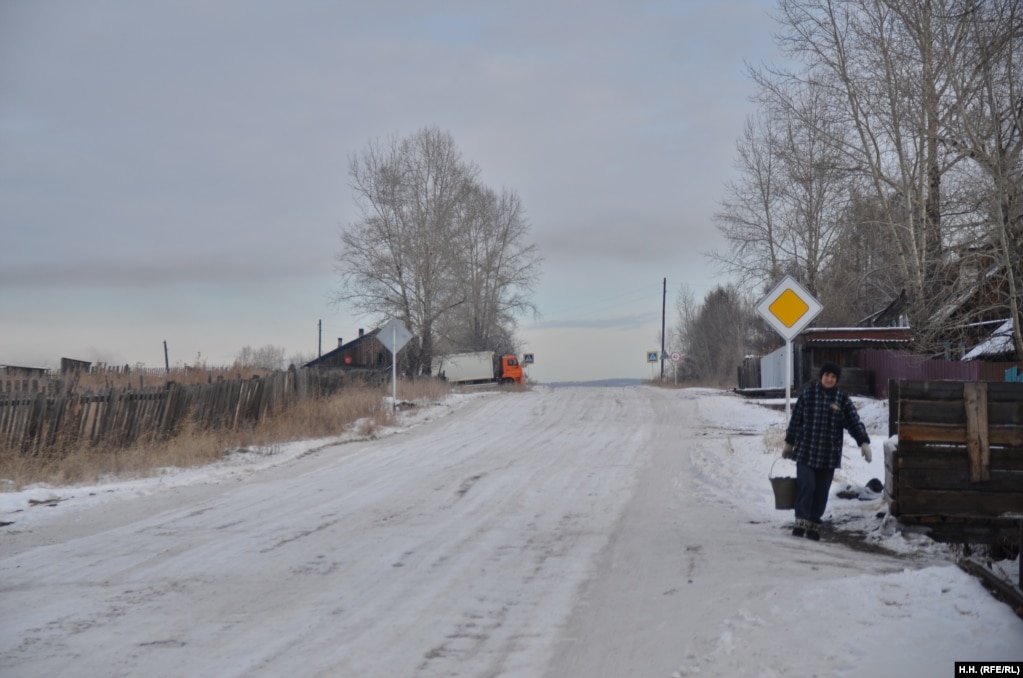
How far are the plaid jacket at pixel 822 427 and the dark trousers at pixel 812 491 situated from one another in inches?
3.4

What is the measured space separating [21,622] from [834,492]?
8.86 m

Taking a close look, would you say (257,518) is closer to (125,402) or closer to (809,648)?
(809,648)

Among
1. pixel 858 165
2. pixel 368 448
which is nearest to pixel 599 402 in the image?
pixel 858 165

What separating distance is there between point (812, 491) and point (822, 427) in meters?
0.67

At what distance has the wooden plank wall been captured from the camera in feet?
27.8

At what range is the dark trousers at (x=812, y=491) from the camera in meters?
9.43

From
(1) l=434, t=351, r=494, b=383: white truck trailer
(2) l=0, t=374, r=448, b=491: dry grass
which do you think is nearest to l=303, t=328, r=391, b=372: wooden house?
(1) l=434, t=351, r=494, b=383: white truck trailer

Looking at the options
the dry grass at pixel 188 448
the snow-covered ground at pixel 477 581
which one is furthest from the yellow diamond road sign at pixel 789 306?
the dry grass at pixel 188 448

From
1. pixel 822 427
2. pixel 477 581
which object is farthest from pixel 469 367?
pixel 477 581

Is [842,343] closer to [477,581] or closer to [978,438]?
[978,438]

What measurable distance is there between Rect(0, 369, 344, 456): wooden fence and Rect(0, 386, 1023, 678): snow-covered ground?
302cm

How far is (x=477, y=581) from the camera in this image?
293 inches

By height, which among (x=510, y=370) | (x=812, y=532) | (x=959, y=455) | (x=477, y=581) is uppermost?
(x=510, y=370)

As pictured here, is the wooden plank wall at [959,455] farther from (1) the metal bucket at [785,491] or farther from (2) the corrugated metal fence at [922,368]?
(2) the corrugated metal fence at [922,368]
